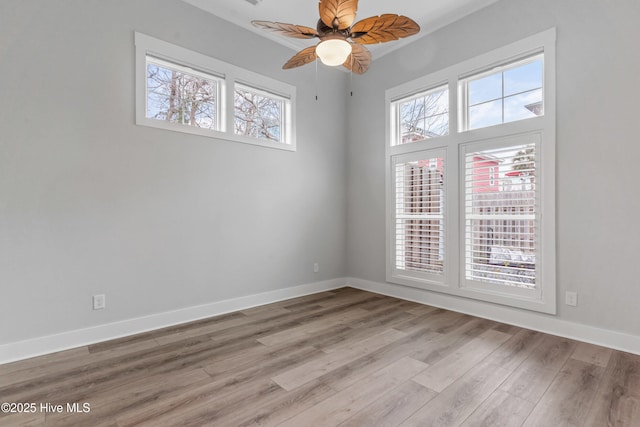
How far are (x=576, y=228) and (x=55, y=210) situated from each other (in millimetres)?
4589

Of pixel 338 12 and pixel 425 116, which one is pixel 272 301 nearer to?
pixel 425 116

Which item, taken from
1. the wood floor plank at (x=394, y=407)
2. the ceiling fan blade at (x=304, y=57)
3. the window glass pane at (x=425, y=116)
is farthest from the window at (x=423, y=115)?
the wood floor plank at (x=394, y=407)

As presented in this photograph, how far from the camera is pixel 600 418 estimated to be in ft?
5.69

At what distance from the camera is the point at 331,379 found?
2.14 meters

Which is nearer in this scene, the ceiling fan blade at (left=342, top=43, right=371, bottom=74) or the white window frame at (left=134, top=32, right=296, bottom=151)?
the ceiling fan blade at (left=342, top=43, right=371, bottom=74)

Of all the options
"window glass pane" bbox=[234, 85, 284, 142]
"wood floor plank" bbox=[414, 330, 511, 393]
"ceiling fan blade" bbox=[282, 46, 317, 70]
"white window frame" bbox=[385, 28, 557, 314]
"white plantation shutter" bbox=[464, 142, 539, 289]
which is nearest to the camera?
"wood floor plank" bbox=[414, 330, 511, 393]

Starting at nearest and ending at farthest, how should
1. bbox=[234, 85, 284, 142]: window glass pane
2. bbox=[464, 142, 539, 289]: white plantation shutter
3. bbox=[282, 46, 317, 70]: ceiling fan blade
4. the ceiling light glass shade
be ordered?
1. the ceiling light glass shade
2. bbox=[282, 46, 317, 70]: ceiling fan blade
3. bbox=[464, 142, 539, 289]: white plantation shutter
4. bbox=[234, 85, 284, 142]: window glass pane

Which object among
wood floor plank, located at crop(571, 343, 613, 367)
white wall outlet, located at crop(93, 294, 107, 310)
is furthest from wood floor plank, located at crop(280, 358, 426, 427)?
white wall outlet, located at crop(93, 294, 107, 310)

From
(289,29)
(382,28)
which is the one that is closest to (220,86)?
(289,29)

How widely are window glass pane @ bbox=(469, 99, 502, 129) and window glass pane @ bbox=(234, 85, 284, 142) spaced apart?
95.0 inches

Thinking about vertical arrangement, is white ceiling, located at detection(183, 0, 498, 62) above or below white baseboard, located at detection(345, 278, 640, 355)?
above

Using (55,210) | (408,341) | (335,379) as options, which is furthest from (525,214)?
(55,210)

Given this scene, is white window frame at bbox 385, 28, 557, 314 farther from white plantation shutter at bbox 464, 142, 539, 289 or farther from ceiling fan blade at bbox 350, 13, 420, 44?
ceiling fan blade at bbox 350, 13, 420, 44

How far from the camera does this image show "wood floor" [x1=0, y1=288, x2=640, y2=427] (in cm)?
176
